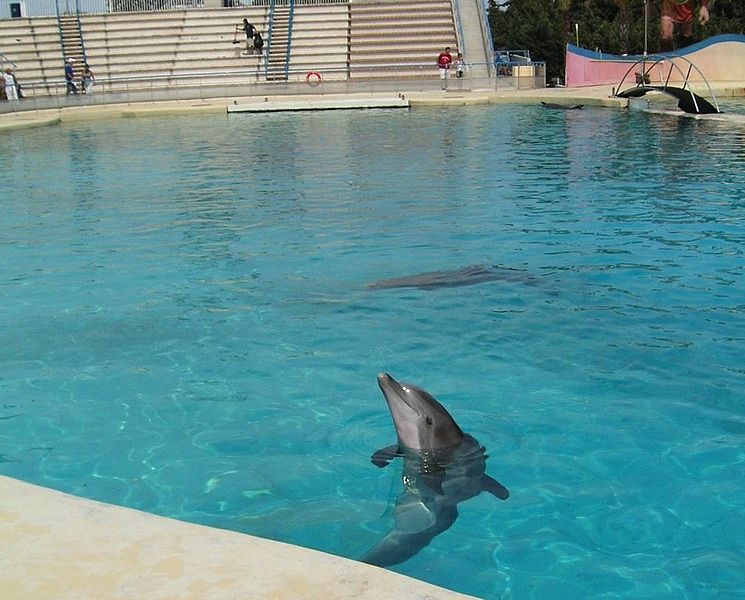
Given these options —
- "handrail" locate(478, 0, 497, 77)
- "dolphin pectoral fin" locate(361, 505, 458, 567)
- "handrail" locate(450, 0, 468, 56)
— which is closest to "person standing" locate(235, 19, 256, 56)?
"handrail" locate(450, 0, 468, 56)

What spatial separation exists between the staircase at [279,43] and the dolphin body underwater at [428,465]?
2807 centimetres

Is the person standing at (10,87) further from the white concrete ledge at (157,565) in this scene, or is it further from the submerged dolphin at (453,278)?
the white concrete ledge at (157,565)

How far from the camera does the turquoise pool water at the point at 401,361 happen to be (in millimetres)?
3930

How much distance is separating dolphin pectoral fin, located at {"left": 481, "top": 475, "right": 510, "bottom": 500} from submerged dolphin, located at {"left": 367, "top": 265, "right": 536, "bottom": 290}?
10.7ft

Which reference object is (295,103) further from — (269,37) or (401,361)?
(401,361)

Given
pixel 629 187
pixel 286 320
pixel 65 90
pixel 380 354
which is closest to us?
pixel 380 354

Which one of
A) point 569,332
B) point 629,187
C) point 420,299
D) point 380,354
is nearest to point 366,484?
point 380,354

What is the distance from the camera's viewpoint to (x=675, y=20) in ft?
101

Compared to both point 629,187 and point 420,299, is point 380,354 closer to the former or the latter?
point 420,299

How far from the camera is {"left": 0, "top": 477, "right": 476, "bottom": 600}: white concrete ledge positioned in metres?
2.35

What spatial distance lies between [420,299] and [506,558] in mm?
3393

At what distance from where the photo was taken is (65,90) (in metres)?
30.4

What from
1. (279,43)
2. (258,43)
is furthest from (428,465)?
(279,43)

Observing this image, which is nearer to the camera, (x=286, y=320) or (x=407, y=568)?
(x=407, y=568)
